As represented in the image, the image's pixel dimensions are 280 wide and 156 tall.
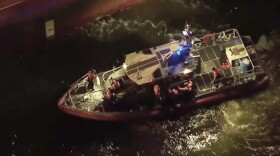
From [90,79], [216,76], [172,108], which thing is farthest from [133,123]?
[216,76]

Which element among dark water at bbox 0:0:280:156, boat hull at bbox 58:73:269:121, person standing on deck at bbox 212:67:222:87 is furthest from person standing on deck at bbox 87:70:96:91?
person standing on deck at bbox 212:67:222:87

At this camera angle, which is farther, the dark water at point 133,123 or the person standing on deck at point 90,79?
the person standing on deck at point 90,79

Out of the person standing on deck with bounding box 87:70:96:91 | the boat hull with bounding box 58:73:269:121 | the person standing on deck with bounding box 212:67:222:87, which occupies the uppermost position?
the person standing on deck with bounding box 87:70:96:91

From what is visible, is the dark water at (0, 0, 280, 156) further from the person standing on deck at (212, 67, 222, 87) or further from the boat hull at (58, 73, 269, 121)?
the person standing on deck at (212, 67, 222, 87)

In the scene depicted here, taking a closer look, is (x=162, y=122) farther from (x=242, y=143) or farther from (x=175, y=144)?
(x=242, y=143)

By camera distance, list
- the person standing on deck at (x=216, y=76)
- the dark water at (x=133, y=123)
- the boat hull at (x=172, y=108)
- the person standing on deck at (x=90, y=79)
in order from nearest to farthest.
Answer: the person standing on deck at (x=216, y=76) < the boat hull at (x=172, y=108) < the dark water at (x=133, y=123) < the person standing on deck at (x=90, y=79)

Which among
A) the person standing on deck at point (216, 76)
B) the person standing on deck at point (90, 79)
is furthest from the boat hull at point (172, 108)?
the person standing on deck at point (90, 79)

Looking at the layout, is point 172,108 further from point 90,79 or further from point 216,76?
point 90,79

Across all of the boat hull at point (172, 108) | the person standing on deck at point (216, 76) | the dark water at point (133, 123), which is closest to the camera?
A: the person standing on deck at point (216, 76)

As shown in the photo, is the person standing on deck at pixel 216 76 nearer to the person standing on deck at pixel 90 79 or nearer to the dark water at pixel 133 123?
the dark water at pixel 133 123
